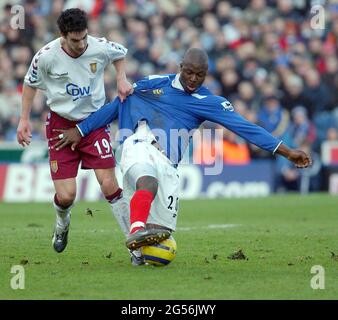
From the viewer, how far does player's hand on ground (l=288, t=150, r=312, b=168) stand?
8.49 m

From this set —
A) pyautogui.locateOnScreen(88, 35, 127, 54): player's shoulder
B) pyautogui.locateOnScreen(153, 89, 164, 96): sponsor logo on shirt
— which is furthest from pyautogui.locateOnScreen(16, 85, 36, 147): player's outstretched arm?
pyautogui.locateOnScreen(153, 89, 164, 96): sponsor logo on shirt

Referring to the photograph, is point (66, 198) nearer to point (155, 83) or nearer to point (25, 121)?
point (25, 121)

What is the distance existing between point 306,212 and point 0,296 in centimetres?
872

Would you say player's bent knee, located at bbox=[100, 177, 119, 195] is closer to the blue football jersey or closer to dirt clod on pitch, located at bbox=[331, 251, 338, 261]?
the blue football jersey

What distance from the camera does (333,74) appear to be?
20484 mm

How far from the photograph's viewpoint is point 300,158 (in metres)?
8.51

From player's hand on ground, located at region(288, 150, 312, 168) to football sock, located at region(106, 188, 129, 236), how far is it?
1718mm

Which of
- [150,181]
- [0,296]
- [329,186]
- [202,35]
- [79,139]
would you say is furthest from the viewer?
[202,35]

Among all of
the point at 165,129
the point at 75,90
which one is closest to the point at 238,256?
the point at 165,129

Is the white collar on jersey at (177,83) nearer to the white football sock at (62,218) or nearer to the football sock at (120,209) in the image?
the football sock at (120,209)

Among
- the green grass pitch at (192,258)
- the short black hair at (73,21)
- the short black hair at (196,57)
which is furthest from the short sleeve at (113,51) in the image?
the green grass pitch at (192,258)

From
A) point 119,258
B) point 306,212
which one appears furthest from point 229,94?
point 119,258

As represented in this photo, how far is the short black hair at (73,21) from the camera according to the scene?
29.5ft

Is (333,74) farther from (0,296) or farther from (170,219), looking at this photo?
(0,296)
